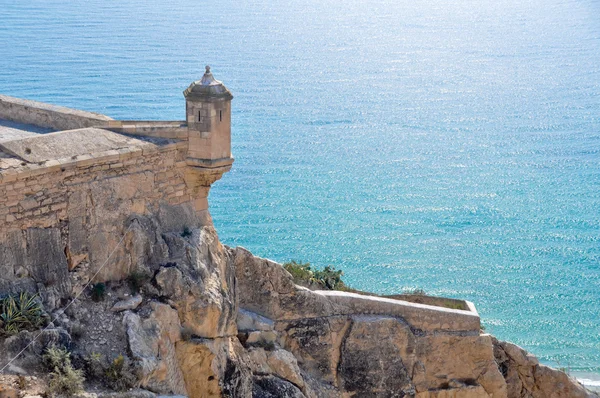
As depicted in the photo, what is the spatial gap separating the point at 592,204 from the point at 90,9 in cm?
5664

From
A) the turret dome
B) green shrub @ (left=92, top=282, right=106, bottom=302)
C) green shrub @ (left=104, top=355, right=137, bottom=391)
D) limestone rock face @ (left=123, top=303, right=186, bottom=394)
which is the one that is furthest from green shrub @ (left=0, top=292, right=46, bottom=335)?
the turret dome

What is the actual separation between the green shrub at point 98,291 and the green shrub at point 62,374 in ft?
5.55

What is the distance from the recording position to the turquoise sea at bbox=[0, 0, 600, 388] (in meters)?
41.2

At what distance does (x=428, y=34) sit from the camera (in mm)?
97875

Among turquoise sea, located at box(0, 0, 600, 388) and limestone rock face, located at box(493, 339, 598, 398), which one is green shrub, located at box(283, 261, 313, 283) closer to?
limestone rock face, located at box(493, 339, 598, 398)

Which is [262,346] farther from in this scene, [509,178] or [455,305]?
[509,178]

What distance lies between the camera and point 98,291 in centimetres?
1530

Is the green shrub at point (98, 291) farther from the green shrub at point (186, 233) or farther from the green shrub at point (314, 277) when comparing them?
the green shrub at point (314, 277)

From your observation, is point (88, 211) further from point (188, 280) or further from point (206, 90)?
point (206, 90)

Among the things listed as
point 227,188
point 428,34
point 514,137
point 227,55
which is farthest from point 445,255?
point 428,34

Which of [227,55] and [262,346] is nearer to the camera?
[262,346]

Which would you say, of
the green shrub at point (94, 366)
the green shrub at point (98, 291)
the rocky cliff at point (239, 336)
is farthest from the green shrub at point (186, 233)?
the green shrub at point (94, 366)

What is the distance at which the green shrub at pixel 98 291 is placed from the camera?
15.2 meters

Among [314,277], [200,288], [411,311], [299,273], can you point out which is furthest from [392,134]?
[200,288]
